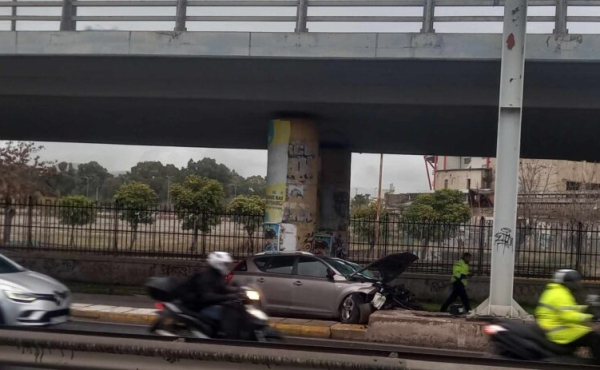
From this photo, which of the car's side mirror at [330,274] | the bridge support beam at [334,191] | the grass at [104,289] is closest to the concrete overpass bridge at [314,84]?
the bridge support beam at [334,191]

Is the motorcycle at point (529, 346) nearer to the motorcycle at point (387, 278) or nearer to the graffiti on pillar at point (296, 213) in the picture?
the motorcycle at point (387, 278)

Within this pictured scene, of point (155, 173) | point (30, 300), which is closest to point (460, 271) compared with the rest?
point (30, 300)

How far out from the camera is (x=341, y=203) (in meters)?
25.3

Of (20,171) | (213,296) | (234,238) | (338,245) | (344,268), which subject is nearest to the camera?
(213,296)

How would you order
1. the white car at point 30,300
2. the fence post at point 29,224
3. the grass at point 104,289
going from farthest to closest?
the fence post at point 29,224, the grass at point 104,289, the white car at point 30,300

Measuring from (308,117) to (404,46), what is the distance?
5110mm

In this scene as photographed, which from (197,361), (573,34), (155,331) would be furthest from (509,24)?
(197,361)

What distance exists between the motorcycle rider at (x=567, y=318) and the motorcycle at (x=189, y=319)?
3.19 meters

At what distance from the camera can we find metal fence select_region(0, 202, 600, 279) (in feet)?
80.1

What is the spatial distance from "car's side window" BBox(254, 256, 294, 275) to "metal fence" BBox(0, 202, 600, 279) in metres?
7.17

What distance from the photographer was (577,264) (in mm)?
24375

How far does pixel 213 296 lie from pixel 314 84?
10.1 metres

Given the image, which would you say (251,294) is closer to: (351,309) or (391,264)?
(351,309)

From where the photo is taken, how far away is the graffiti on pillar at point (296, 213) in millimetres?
20109
